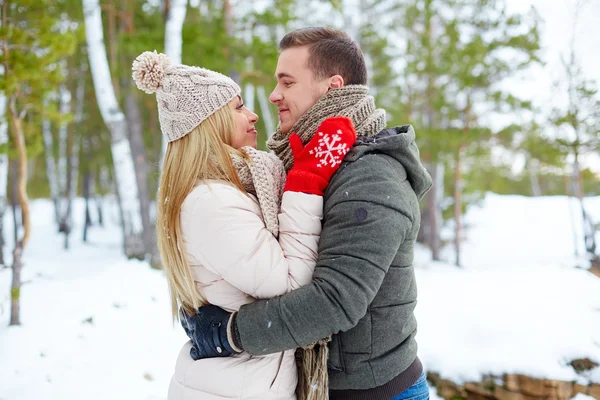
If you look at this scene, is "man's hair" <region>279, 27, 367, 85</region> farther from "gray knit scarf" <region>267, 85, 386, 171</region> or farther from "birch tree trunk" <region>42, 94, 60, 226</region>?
"birch tree trunk" <region>42, 94, 60, 226</region>

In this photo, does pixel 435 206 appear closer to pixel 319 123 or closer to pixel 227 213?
pixel 319 123

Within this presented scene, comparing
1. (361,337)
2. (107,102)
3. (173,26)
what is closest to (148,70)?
(361,337)

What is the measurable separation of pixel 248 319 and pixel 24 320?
544 cm

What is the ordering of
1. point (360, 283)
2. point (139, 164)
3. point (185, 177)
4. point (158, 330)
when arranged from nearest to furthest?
point (360, 283) → point (185, 177) → point (158, 330) → point (139, 164)

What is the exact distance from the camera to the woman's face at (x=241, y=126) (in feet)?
5.74

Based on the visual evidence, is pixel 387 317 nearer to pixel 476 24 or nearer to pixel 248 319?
pixel 248 319

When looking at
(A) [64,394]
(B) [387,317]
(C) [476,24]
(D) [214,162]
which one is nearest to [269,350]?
(B) [387,317]

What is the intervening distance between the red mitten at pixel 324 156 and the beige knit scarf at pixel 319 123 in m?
0.14

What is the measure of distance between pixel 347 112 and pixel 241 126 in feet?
1.49

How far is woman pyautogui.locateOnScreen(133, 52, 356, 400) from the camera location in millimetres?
1402

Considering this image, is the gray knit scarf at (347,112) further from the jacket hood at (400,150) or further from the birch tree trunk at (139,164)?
the birch tree trunk at (139,164)

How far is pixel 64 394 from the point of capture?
4164mm

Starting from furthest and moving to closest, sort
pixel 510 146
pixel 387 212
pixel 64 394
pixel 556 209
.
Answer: pixel 556 209 → pixel 510 146 → pixel 64 394 → pixel 387 212

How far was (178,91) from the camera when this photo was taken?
165cm
